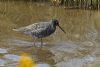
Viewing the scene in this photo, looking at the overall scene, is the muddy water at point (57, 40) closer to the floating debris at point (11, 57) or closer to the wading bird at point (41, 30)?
the floating debris at point (11, 57)

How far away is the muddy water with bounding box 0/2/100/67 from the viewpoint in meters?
7.39

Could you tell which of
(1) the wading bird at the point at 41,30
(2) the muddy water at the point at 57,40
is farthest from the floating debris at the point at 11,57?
(1) the wading bird at the point at 41,30

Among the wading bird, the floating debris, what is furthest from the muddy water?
the wading bird

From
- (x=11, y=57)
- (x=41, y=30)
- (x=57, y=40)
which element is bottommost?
(x=57, y=40)

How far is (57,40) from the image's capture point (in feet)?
32.6

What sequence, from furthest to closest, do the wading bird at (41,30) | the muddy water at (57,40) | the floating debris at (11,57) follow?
1. the wading bird at (41,30)
2. the muddy water at (57,40)
3. the floating debris at (11,57)

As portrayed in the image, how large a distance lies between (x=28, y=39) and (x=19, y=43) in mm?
821

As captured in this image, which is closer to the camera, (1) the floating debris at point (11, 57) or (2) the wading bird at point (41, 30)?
(1) the floating debris at point (11, 57)

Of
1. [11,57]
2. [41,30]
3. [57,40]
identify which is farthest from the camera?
[57,40]

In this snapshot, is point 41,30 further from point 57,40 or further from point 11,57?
point 11,57

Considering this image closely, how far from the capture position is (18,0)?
19.8 m

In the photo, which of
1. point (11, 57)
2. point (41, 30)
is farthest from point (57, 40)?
point (11, 57)

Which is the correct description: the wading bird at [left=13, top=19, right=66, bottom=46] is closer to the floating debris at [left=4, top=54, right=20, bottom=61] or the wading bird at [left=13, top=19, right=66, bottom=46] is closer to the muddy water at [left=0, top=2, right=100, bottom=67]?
the muddy water at [left=0, top=2, right=100, bottom=67]

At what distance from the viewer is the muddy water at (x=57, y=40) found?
739 cm
